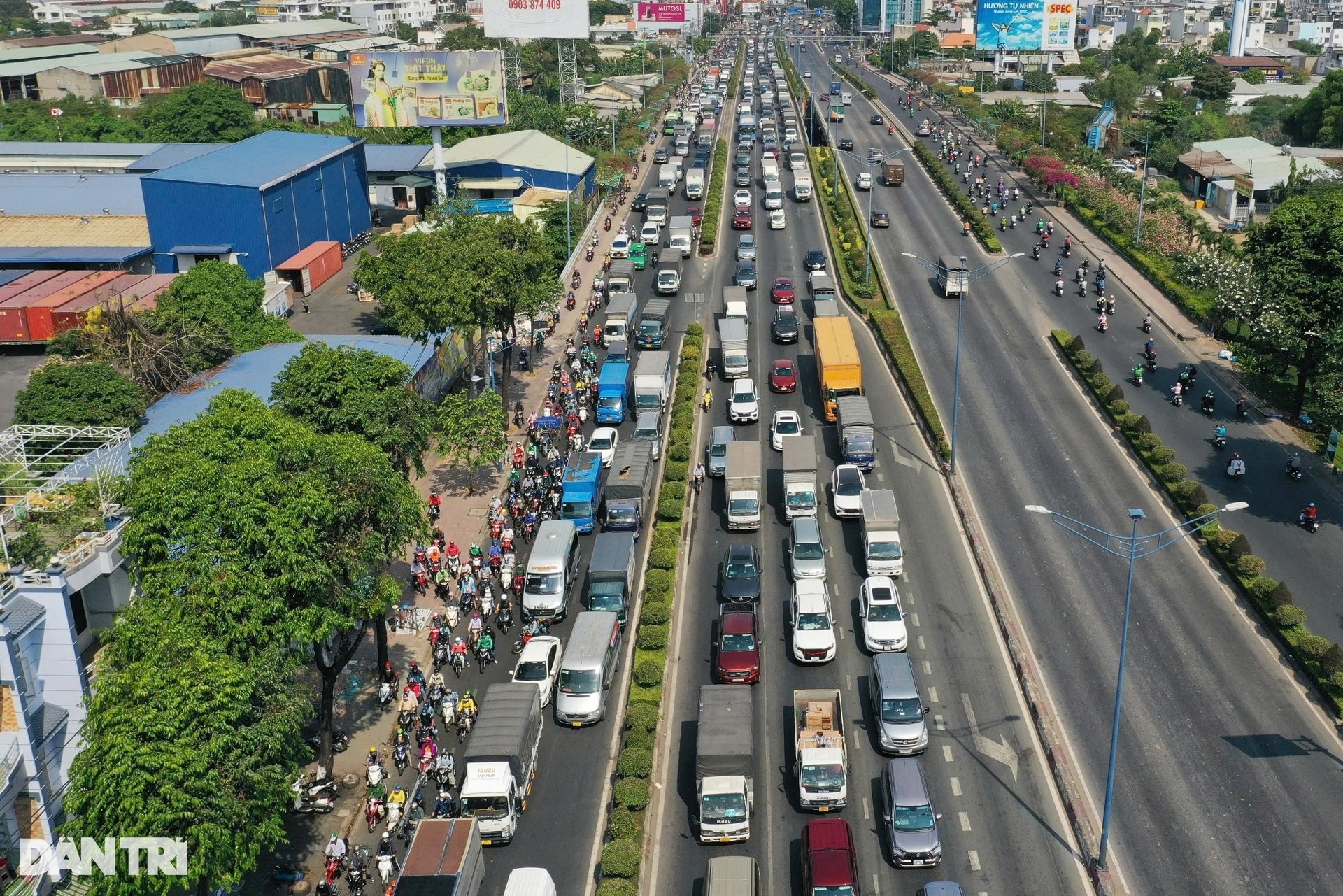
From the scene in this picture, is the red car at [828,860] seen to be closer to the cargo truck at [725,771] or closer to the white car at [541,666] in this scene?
the cargo truck at [725,771]

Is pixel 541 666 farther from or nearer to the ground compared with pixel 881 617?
farther from the ground

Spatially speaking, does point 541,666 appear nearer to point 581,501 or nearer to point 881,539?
point 581,501

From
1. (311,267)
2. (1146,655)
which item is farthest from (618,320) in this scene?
(1146,655)

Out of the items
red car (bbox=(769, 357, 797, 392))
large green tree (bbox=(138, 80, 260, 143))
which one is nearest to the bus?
red car (bbox=(769, 357, 797, 392))

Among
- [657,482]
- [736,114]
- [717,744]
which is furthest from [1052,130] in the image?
[717,744]

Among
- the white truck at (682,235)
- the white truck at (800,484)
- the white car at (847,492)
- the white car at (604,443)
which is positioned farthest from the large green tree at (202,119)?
the white car at (847,492)

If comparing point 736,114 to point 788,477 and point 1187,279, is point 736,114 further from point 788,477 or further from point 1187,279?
point 788,477
